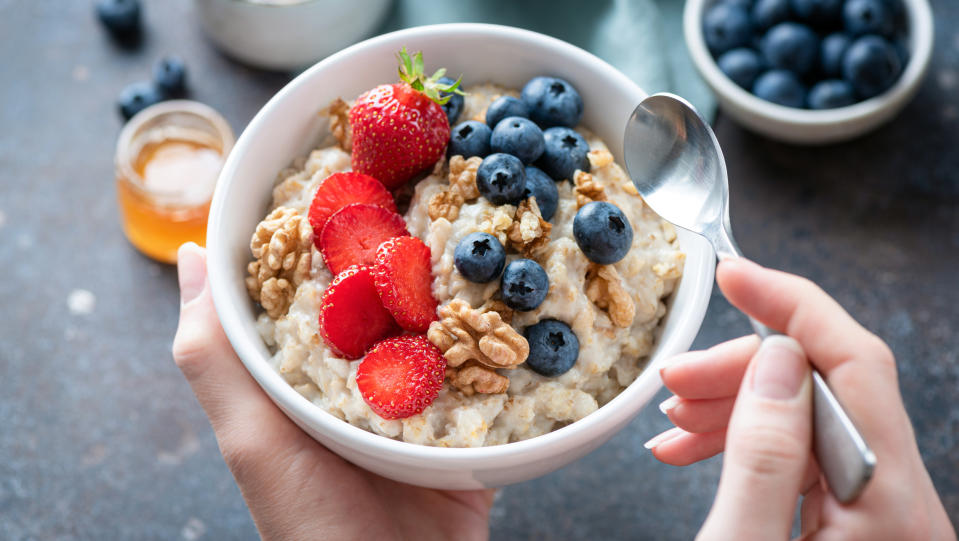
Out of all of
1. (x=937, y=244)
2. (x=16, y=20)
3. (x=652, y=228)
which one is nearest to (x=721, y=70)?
(x=937, y=244)

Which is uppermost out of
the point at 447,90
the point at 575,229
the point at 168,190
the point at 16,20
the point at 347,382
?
the point at 447,90

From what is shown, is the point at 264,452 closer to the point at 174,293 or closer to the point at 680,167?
the point at 680,167

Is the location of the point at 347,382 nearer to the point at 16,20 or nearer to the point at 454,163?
the point at 454,163

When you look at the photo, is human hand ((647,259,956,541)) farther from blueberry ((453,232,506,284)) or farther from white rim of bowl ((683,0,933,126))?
white rim of bowl ((683,0,933,126))

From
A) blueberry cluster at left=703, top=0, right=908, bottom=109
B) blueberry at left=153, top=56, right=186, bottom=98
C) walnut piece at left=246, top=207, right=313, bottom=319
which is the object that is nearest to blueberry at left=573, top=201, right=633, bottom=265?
walnut piece at left=246, top=207, right=313, bottom=319

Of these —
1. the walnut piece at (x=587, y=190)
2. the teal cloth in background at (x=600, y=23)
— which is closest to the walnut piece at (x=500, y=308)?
the walnut piece at (x=587, y=190)
